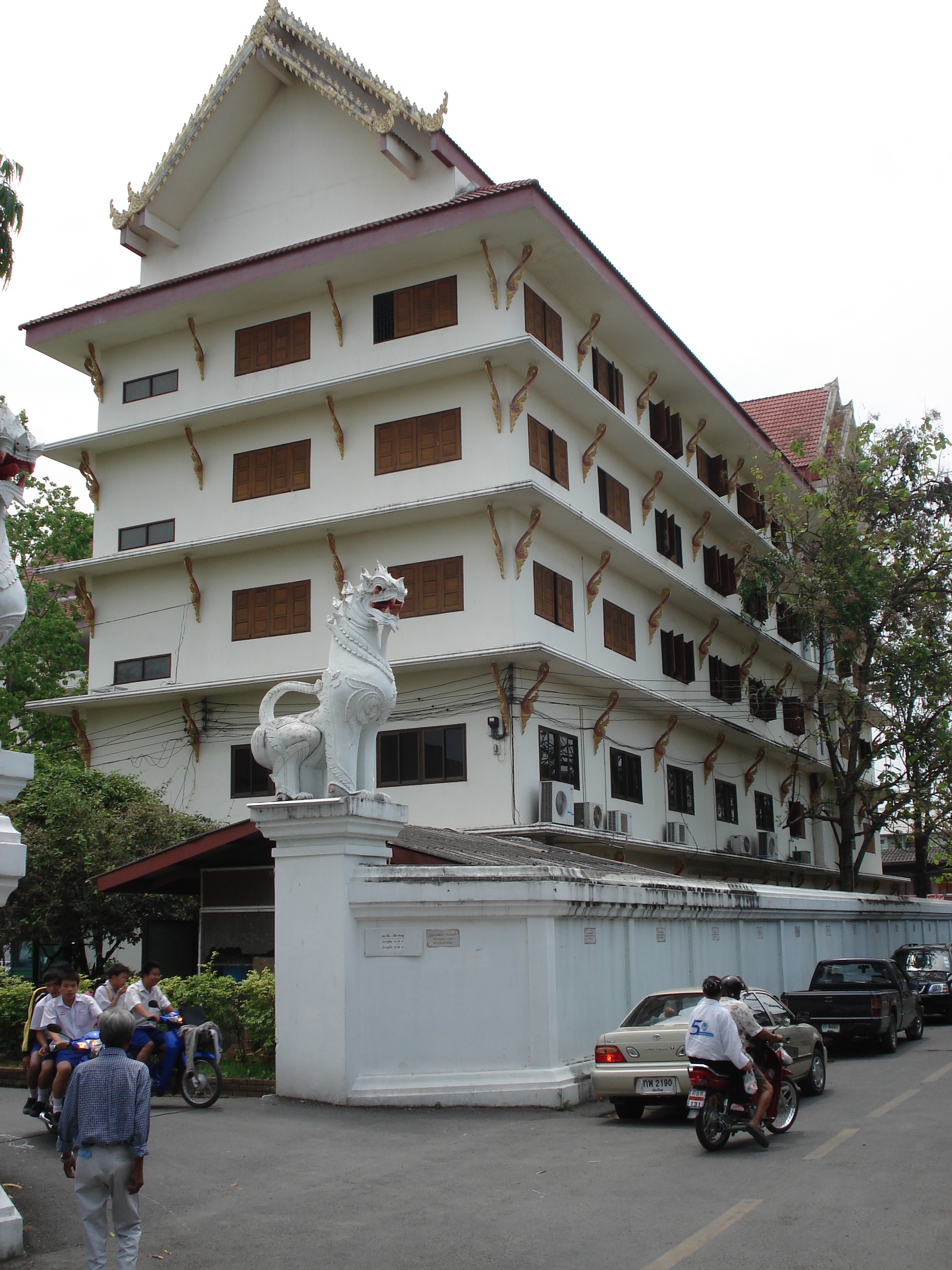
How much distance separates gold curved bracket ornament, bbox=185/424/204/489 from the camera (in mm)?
28516

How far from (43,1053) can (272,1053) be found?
13.1 feet

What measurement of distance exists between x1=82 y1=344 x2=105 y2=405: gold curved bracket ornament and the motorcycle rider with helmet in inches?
955

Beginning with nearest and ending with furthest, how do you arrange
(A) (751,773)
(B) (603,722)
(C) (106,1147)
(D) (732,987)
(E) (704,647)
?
(C) (106,1147) < (D) (732,987) < (B) (603,722) < (E) (704,647) < (A) (751,773)

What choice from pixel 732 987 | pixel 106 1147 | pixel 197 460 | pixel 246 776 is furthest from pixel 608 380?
pixel 106 1147

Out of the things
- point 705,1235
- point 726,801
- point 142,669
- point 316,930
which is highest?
point 142,669

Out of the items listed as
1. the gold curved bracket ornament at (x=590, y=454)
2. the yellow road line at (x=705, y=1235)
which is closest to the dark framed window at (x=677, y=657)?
the gold curved bracket ornament at (x=590, y=454)

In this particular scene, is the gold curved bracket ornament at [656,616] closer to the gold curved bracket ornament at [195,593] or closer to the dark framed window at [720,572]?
the dark framed window at [720,572]

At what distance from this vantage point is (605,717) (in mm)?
27016

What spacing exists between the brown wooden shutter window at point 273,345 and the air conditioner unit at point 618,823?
12093 millimetres

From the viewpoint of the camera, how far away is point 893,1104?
44.2 ft

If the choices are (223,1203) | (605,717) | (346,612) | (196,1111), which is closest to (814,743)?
(605,717)

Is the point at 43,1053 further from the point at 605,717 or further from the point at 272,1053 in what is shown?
the point at 605,717

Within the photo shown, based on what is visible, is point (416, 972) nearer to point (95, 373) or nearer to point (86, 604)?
point (86, 604)

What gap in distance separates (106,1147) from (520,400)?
20092mm
